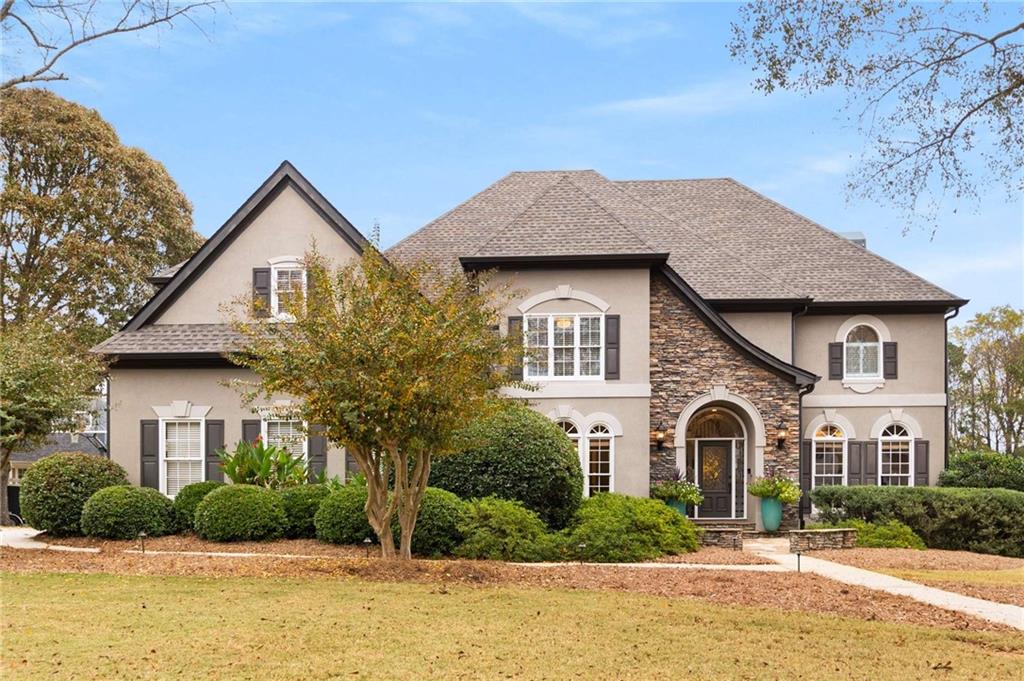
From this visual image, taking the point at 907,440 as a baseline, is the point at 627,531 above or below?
below

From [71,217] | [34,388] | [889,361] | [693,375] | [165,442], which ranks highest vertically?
[71,217]

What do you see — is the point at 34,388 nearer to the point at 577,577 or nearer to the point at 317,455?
the point at 317,455

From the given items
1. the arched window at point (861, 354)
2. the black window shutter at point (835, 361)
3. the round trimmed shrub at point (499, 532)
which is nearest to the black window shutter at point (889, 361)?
the arched window at point (861, 354)

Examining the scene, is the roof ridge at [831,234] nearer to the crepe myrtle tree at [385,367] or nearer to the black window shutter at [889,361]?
the black window shutter at [889,361]

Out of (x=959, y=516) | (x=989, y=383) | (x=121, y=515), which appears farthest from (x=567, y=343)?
(x=989, y=383)

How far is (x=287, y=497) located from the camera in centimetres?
1892

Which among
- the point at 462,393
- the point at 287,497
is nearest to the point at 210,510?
the point at 287,497

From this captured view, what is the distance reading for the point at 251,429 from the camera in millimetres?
21531

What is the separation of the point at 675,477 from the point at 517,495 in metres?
5.59

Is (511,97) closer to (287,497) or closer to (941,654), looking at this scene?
(287,497)

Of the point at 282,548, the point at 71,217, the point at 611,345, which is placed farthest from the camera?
the point at 71,217

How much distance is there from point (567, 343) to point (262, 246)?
7.27m

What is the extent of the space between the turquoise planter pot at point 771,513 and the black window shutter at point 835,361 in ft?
17.2

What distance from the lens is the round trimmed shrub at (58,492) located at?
19.5 metres
